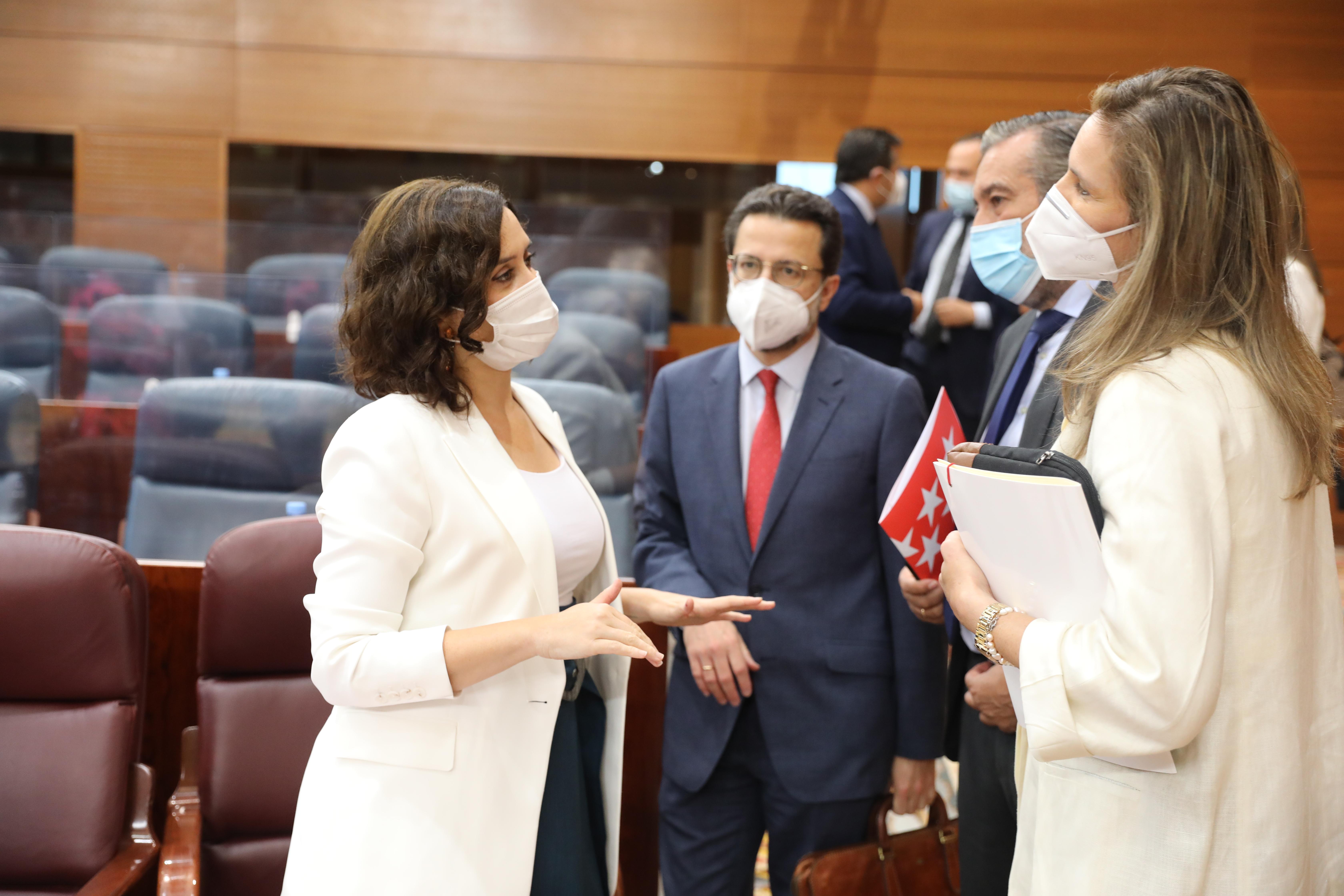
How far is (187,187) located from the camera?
6285mm

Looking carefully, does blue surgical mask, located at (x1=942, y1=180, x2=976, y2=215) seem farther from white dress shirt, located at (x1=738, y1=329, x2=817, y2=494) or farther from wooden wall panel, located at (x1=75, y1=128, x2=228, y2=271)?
wooden wall panel, located at (x1=75, y1=128, x2=228, y2=271)

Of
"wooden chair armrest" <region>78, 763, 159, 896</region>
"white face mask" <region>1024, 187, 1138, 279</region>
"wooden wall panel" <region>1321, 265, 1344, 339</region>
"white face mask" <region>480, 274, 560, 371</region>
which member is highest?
"wooden wall panel" <region>1321, 265, 1344, 339</region>

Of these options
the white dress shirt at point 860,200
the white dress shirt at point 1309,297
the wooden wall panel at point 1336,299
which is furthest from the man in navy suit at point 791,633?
the wooden wall panel at point 1336,299

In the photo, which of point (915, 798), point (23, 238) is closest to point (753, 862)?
point (915, 798)

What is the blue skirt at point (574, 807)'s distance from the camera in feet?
4.75

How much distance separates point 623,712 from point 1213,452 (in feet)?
2.80

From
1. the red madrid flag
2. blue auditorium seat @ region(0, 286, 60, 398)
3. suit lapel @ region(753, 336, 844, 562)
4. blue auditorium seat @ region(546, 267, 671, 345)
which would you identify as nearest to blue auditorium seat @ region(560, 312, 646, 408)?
blue auditorium seat @ region(546, 267, 671, 345)

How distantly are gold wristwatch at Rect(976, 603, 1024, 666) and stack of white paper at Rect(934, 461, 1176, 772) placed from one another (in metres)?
0.02

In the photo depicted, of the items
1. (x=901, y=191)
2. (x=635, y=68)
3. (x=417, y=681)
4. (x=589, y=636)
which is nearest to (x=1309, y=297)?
(x=589, y=636)

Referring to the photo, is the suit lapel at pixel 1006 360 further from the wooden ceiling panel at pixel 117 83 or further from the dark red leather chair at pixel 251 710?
the wooden ceiling panel at pixel 117 83

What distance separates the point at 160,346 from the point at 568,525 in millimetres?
2985

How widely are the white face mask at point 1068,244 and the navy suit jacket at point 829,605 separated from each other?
1.85ft

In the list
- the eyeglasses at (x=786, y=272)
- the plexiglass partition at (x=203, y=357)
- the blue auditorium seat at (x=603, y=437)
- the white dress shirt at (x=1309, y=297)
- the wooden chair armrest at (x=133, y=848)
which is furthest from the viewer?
the blue auditorium seat at (x=603, y=437)

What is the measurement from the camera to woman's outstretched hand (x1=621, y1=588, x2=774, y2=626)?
1.48 m
